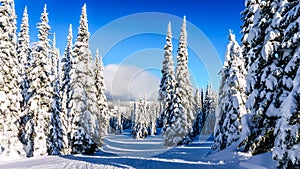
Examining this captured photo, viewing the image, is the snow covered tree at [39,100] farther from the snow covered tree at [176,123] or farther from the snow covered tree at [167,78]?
the snow covered tree at [167,78]

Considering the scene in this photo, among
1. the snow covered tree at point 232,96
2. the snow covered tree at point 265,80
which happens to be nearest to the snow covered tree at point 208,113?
the snow covered tree at point 232,96

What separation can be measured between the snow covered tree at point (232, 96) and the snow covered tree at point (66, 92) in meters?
16.8

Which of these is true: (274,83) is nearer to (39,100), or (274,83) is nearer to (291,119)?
(291,119)

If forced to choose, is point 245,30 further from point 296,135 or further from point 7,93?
point 7,93

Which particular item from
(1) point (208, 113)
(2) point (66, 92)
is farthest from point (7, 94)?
(1) point (208, 113)

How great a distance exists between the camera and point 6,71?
25406 mm

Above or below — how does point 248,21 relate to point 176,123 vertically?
above

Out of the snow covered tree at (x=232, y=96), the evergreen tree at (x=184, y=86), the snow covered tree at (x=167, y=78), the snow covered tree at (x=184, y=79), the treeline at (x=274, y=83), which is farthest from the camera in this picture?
the snow covered tree at (x=167, y=78)

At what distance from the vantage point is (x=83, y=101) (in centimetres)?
3128

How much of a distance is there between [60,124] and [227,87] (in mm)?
19908

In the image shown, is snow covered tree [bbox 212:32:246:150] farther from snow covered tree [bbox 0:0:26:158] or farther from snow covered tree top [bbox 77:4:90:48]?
snow covered tree [bbox 0:0:26:158]

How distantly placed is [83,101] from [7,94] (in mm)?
7905

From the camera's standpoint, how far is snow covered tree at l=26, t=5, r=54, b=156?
27375 mm

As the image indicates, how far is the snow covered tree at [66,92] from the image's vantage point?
105ft
